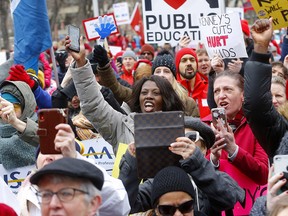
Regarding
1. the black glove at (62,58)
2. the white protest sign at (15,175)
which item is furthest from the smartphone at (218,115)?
the black glove at (62,58)

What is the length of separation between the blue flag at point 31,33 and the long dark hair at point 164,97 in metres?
3.48

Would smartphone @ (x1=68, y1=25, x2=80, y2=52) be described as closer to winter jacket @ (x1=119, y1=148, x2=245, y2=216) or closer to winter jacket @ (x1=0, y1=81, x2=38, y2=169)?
winter jacket @ (x1=0, y1=81, x2=38, y2=169)

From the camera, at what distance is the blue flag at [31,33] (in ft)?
33.2

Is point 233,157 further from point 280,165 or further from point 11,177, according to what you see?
point 11,177

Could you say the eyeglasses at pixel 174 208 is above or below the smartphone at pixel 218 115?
below

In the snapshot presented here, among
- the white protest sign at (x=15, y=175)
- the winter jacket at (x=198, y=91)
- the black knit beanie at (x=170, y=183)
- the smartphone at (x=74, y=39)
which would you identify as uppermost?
the smartphone at (x=74, y=39)

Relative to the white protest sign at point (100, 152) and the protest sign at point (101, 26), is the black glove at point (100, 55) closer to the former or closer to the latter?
the white protest sign at point (100, 152)

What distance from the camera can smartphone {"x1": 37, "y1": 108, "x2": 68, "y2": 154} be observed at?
15.9 ft

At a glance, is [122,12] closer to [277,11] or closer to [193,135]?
[277,11]

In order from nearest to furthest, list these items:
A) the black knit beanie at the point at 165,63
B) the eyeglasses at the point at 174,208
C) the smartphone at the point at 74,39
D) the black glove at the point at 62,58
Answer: the eyeglasses at the point at 174,208
the smartphone at the point at 74,39
the black knit beanie at the point at 165,63
the black glove at the point at 62,58

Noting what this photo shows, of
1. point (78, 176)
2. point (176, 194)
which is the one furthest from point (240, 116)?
point (78, 176)

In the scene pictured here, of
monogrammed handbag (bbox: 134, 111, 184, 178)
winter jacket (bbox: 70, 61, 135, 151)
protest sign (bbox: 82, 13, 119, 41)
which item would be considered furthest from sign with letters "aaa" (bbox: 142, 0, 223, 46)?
monogrammed handbag (bbox: 134, 111, 184, 178)

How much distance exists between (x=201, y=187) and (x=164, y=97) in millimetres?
1382

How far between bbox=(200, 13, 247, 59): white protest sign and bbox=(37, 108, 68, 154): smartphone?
4891 millimetres
